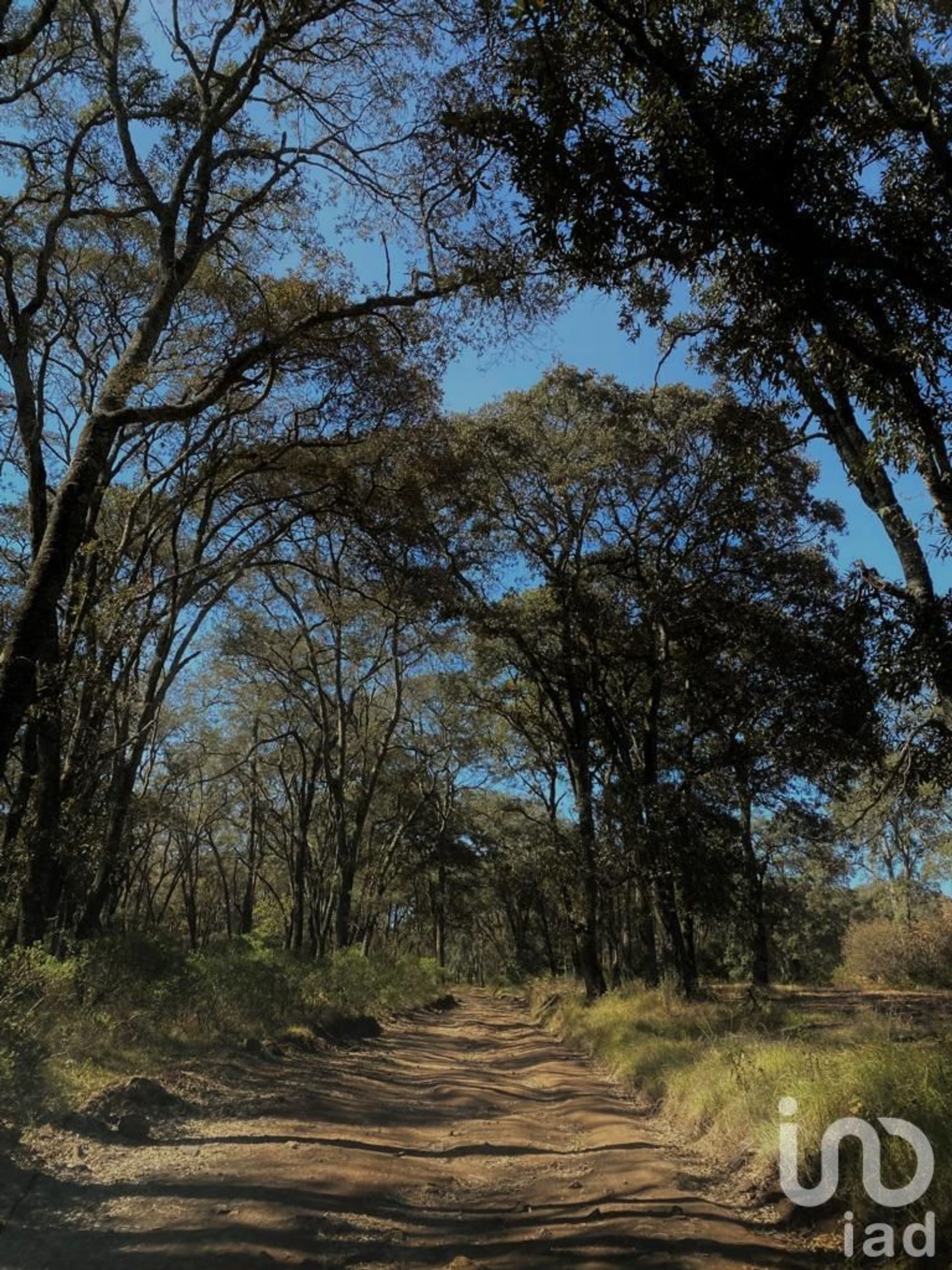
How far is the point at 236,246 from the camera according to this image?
1184 centimetres

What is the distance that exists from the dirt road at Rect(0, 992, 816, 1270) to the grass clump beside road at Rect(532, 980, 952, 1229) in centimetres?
48

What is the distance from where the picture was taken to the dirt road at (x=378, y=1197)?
4.10 metres

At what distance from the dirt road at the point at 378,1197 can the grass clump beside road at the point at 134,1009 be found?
0.85 meters

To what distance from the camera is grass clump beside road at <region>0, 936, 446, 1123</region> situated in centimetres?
605

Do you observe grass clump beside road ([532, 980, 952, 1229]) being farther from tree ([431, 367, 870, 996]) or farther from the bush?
the bush

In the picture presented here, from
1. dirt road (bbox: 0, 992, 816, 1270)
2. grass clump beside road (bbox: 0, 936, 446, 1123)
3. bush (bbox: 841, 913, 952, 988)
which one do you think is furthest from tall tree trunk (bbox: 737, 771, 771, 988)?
grass clump beside road (bbox: 0, 936, 446, 1123)

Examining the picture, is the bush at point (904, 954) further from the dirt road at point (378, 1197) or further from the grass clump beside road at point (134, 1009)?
the dirt road at point (378, 1197)

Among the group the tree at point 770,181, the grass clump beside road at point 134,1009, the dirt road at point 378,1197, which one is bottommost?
the dirt road at point 378,1197

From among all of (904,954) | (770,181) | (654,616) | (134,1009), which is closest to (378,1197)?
(134,1009)

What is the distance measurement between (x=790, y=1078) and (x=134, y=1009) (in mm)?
7377

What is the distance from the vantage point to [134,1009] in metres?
9.38

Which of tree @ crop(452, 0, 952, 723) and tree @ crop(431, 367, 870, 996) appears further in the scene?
tree @ crop(431, 367, 870, 996)

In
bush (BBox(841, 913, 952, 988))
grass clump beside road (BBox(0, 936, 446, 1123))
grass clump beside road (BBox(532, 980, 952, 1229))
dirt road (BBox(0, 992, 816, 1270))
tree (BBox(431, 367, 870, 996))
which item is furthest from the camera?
bush (BBox(841, 913, 952, 988))

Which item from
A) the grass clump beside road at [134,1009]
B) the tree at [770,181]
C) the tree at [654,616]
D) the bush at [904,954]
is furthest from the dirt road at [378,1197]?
the bush at [904,954]
